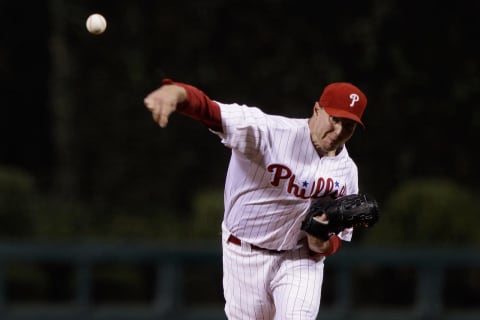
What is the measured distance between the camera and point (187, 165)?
10273 millimetres

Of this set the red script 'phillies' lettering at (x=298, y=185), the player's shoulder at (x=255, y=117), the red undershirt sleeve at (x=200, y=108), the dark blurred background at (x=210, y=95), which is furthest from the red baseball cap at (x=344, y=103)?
the dark blurred background at (x=210, y=95)

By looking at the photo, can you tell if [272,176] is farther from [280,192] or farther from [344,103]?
[344,103]

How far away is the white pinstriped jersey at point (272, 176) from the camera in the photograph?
432 centimetres

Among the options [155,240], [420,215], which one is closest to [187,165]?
[155,240]

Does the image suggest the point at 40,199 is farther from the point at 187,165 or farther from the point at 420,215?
the point at 420,215

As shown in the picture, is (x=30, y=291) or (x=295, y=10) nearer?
(x=295, y=10)

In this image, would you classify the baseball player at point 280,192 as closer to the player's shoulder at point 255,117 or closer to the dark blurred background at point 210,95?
the player's shoulder at point 255,117

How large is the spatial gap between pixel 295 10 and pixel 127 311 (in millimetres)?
3028

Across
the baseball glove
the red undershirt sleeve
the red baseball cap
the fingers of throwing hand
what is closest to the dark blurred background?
the baseball glove

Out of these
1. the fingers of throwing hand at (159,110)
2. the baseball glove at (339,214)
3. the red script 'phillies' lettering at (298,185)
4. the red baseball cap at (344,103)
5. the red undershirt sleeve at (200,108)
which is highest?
the red baseball cap at (344,103)

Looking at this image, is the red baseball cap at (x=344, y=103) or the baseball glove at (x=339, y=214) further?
the baseball glove at (x=339, y=214)

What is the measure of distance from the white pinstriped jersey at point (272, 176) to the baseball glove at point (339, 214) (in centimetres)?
6

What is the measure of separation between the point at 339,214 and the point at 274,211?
28 cm

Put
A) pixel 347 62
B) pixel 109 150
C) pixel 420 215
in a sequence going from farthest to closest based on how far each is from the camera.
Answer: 1. pixel 109 150
2. pixel 420 215
3. pixel 347 62
